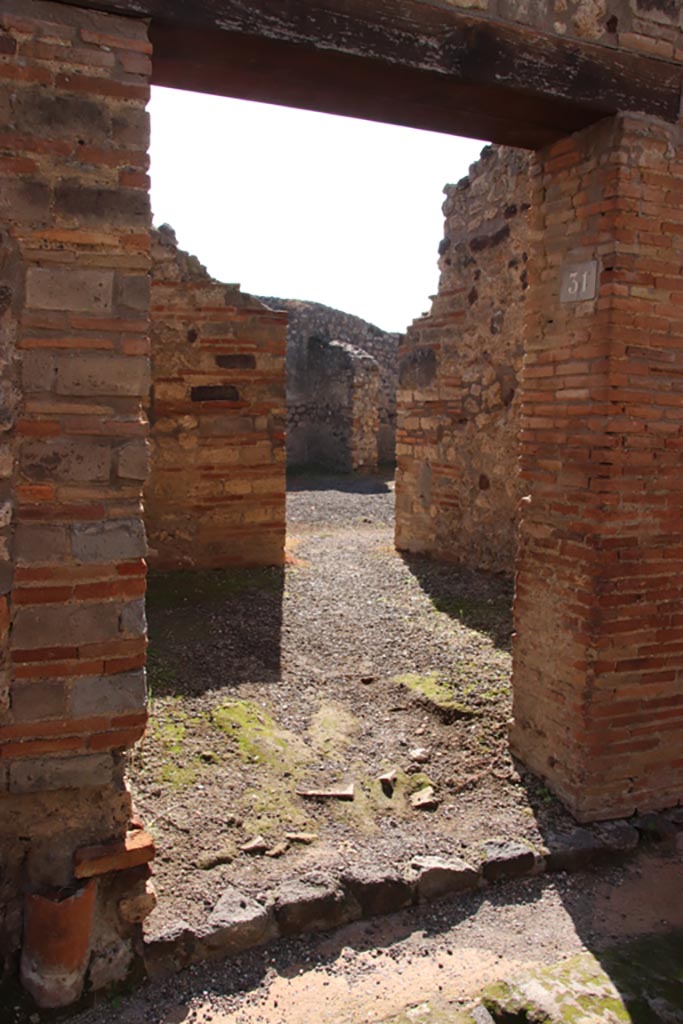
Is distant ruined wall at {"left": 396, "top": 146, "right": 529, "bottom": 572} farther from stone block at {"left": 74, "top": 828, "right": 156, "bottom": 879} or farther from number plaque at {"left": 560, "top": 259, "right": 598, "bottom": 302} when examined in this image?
stone block at {"left": 74, "top": 828, "right": 156, "bottom": 879}

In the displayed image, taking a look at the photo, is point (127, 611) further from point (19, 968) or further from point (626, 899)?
point (626, 899)

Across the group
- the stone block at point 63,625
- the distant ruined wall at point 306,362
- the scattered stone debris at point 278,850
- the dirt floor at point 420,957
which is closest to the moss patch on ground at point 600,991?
the dirt floor at point 420,957

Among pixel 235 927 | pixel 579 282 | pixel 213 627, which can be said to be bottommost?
pixel 235 927

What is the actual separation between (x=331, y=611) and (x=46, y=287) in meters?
4.30

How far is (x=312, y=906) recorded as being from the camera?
125 inches

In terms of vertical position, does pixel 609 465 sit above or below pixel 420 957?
above

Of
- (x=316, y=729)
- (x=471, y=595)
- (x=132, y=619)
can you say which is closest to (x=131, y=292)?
(x=132, y=619)

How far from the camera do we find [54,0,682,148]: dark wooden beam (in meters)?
2.94

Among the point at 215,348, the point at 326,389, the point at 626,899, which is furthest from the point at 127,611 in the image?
the point at 326,389

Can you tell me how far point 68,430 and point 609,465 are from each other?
2.35 m

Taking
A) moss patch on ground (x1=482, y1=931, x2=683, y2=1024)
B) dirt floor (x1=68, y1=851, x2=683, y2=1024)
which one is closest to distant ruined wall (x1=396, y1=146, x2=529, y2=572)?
dirt floor (x1=68, y1=851, x2=683, y2=1024)

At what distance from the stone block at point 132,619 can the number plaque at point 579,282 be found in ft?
8.06

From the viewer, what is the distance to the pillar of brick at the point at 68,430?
2.63 metres

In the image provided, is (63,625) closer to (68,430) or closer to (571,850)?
(68,430)
